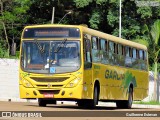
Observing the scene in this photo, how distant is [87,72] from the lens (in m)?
25.5

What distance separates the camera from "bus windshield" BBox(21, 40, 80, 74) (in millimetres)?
25125

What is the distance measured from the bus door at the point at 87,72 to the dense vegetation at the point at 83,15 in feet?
105

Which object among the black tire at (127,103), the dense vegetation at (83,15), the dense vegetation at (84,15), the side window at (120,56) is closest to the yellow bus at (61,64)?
the side window at (120,56)

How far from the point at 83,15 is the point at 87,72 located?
40244 mm

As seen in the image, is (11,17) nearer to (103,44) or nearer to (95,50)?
(103,44)

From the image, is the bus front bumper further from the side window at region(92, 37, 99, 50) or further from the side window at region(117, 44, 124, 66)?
the side window at region(117, 44, 124, 66)

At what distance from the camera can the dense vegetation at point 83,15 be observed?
61.0 m

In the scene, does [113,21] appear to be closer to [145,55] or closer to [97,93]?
[145,55]

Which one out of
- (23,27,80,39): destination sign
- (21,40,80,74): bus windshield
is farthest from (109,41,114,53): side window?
(21,40,80,74): bus windshield

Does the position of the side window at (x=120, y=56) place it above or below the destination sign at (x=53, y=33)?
below

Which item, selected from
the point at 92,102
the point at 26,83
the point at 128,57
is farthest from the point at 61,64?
the point at 128,57

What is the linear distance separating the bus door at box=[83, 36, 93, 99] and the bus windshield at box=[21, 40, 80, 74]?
42cm

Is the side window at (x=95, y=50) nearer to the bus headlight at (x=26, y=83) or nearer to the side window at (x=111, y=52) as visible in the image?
the side window at (x=111, y=52)

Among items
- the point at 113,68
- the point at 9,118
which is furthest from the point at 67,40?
the point at 9,118
